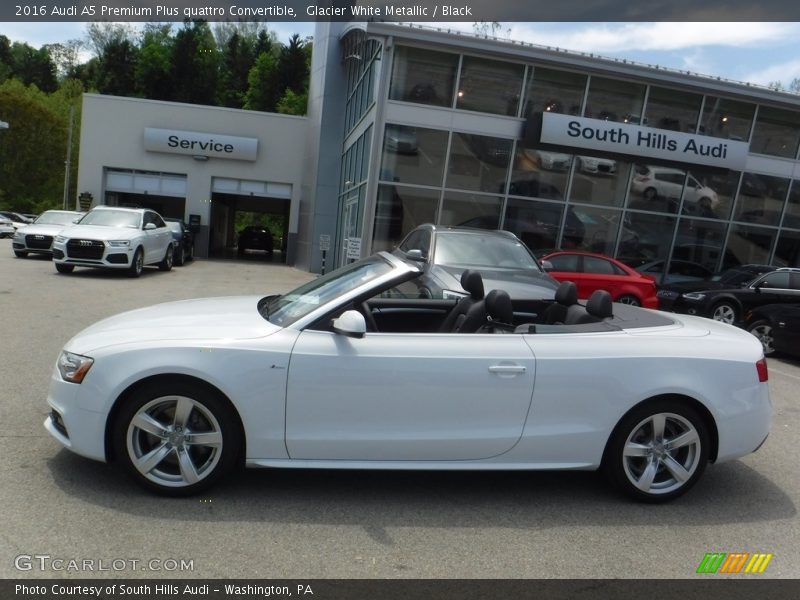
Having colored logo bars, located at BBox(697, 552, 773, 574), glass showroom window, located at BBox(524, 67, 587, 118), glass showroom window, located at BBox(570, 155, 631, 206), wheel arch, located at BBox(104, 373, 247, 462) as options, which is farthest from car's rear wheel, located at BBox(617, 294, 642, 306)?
wheel arch, located at BBox(104, 373, 247, 462)

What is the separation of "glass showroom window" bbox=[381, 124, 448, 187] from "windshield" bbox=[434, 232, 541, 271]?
7.02 metres

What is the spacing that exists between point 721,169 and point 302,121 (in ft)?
54.2

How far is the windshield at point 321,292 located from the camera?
12.6 feet

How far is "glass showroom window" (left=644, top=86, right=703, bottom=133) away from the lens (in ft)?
55.8

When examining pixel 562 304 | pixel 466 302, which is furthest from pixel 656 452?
pixel 466 302

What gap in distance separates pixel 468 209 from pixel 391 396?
13479mm

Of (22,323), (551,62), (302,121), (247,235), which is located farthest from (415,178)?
(247,235)

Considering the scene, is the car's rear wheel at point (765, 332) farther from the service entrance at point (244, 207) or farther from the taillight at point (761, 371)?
the service entrance at point (244, 207)

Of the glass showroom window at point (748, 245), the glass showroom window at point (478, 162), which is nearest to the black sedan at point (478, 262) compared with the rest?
the glass showroom window at point (478, 162)

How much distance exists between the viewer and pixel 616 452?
150 inches

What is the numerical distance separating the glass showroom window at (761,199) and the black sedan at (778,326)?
8.85 meters

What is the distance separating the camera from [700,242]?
18.3m

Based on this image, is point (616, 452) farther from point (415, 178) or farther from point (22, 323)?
point (415, 178)

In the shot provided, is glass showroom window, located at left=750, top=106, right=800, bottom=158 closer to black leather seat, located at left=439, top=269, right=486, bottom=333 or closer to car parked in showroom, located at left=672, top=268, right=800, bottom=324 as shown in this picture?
car parked in showroom, located at left=672, top=268, right=800, bottom=324
